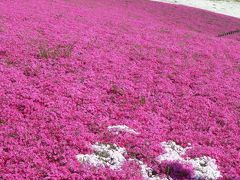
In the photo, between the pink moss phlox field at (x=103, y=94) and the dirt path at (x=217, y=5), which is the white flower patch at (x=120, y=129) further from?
the dirt path at (x=217, y=5)

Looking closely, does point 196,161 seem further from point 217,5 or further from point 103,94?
point 217,5

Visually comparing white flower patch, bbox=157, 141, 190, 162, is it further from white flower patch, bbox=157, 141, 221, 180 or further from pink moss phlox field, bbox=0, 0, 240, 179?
pink moss phlox field, bbox=0, 0, 240, 179

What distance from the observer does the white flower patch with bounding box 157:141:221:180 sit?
14164mm

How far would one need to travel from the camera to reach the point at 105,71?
22.3 metres

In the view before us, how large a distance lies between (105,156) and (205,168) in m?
3.88

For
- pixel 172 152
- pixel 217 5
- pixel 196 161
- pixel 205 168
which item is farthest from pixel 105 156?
pixel 217 5

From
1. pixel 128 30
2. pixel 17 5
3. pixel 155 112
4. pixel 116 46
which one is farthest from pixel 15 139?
pixel 17 5

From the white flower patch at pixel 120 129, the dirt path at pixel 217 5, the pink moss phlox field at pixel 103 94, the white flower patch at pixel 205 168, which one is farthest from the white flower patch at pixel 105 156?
the dirt path at pixel 217 5

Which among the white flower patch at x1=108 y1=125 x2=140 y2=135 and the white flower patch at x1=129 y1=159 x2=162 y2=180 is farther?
the white flower patch at x1=108 y1=125 x2=140 y2=135

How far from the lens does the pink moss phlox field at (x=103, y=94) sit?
14.0 metres

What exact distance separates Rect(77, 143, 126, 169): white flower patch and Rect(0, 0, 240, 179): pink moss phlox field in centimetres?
Result: 26

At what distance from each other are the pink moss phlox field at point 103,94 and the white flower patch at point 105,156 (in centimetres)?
26

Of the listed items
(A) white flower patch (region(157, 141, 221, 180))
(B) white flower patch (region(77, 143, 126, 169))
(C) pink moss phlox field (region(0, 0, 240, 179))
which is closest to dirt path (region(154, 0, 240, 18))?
(C) pink moss phlox field (region(0, 0, 240, 179))

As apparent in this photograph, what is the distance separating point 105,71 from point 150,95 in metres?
3.45
